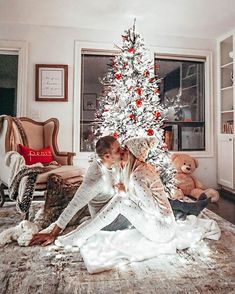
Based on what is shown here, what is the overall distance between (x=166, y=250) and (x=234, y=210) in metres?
1.68

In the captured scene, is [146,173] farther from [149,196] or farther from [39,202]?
[39,202]

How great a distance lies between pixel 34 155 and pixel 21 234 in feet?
4.35

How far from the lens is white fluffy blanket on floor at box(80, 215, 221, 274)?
5.76ft

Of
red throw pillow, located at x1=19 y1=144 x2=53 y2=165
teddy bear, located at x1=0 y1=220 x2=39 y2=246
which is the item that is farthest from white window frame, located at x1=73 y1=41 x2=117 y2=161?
teddy bear, located at x1=0 y1=220 x2=39 y2=246

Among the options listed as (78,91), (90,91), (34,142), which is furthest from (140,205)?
(90,91)

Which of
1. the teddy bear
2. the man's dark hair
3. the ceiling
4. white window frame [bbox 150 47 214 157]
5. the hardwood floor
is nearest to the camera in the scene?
the man's dark hair

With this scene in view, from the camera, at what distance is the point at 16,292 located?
4.79 ft

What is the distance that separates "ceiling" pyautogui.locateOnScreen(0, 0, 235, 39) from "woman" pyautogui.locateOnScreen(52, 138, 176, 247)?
229cm

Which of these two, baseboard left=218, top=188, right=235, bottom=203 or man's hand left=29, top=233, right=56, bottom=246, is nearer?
man's hand left=29, top=233, right=56, bottom=246

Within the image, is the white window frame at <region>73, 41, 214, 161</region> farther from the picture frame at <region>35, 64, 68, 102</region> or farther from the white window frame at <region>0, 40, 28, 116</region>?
the white window frame at <region>0, 40, 28, 116</region>

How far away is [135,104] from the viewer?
127 inches

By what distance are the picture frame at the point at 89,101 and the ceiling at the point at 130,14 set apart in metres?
1.02

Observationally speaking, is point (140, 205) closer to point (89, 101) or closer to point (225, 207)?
point (225, 207)

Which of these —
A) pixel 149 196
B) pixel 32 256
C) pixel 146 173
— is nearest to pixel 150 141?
pixel 146 173
